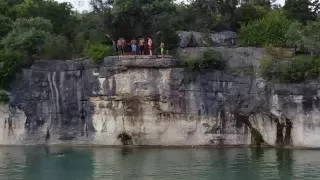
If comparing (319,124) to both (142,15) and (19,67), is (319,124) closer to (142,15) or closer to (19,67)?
(142,15)

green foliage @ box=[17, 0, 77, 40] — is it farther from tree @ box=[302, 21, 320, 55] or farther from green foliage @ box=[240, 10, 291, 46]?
tree @ box=[302, 21, 320, 55]

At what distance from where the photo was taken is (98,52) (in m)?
31.2

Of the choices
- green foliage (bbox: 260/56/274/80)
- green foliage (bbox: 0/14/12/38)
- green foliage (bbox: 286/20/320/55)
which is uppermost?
green foliage (bbox: 0/14/12/38)

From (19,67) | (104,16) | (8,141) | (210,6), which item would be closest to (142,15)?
(104,16)

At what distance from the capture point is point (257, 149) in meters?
28.6

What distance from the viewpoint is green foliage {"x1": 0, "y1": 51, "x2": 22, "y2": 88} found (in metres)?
31.2

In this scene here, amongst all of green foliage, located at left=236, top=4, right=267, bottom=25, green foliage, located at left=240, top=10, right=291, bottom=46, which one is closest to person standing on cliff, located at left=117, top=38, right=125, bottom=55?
green foliage, located at left=240, top=10, right=291, bottom=46

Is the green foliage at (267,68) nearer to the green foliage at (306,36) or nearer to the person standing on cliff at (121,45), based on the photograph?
the green foliage at (306,36)

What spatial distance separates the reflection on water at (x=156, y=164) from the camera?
1991cm

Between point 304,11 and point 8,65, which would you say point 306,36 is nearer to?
point 304,11

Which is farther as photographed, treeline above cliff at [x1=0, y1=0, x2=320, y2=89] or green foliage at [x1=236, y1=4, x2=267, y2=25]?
green foliage at [x1=236, y1=4, x2=267, y2=25]

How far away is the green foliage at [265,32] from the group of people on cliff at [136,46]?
4.50m

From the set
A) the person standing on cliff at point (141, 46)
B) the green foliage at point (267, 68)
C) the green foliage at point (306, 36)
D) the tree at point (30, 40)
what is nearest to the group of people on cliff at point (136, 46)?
the person standing on cliff at point (141, 46)

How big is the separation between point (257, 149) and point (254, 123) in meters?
1.50
